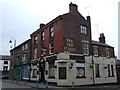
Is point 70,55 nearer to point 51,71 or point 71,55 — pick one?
Answer: point 71,55

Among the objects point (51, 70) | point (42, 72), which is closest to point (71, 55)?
point (51, 70)

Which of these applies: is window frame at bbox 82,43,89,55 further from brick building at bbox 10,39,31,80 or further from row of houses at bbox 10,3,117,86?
brick building at bbox 10,39,31,80

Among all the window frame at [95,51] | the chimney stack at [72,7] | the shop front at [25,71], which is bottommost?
the shop front at [25,71]

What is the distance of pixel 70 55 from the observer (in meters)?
23.7

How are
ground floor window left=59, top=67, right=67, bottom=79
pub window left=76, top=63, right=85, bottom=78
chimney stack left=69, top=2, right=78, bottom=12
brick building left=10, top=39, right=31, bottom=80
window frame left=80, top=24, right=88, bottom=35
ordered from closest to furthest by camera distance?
ground floor window left=59, top=67, right=67, bottom=79 < pub window left=76, top=63, right=85, bottom=78 < chimney stack left=69, top=2, right=78, bottom=12 < window frame left=80, top=24, right=88, bottom=35 < brick building left=10, top=39, right=31, bottom=80

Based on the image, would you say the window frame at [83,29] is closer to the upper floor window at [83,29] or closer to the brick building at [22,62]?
the upper floor window at [83,29]

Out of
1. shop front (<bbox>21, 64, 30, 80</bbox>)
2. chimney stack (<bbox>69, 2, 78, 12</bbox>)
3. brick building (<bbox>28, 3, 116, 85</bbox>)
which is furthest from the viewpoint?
shop front (<bbox>21, 64, 30, 80</bbox>)

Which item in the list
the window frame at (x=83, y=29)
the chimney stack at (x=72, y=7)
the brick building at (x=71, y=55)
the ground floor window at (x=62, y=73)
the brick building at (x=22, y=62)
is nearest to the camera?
the ground floor window at (x=62, y=73)

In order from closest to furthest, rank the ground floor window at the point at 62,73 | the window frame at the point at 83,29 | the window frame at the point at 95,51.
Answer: the ground floor window at the point at 62,73 → the window frame at the point at 83,29 → the window frame at the point at 95,51

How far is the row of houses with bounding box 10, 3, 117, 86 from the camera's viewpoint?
2334 cm

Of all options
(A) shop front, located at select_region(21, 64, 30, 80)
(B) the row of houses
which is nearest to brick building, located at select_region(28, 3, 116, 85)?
(B) the row of houses

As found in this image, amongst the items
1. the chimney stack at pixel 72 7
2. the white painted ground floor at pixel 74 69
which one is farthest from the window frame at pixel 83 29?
the white painted ground floor at pixel 74 69

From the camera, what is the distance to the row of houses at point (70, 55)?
76.6 feet

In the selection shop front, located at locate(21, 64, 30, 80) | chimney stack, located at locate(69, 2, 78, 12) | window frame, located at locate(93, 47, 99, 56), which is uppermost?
chimney stack, located at locate(69, 2, 78, 12)
